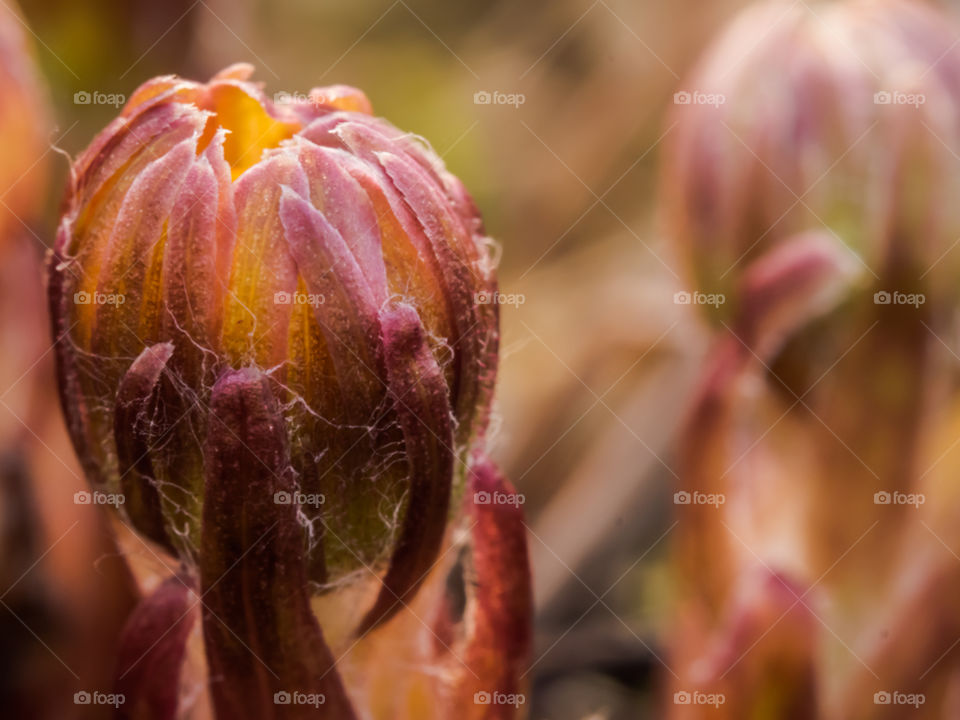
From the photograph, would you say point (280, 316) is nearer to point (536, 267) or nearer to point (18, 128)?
point (18, 128)

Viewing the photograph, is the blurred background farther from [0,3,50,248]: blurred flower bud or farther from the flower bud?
Answer: the flower bud

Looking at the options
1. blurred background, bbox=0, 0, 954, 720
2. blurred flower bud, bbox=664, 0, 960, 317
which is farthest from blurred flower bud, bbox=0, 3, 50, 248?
blurred flower bud, bbox=664, 0, 960, 317

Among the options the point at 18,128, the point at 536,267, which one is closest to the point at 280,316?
the point at 18,128

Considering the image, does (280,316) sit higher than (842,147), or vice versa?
(842,147)

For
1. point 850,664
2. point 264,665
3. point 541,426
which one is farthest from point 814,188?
point 541,426

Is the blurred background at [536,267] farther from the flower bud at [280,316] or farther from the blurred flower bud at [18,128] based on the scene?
the flower bud at [280,316]

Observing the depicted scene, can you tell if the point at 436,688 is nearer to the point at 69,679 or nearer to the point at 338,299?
the point at 338,299
